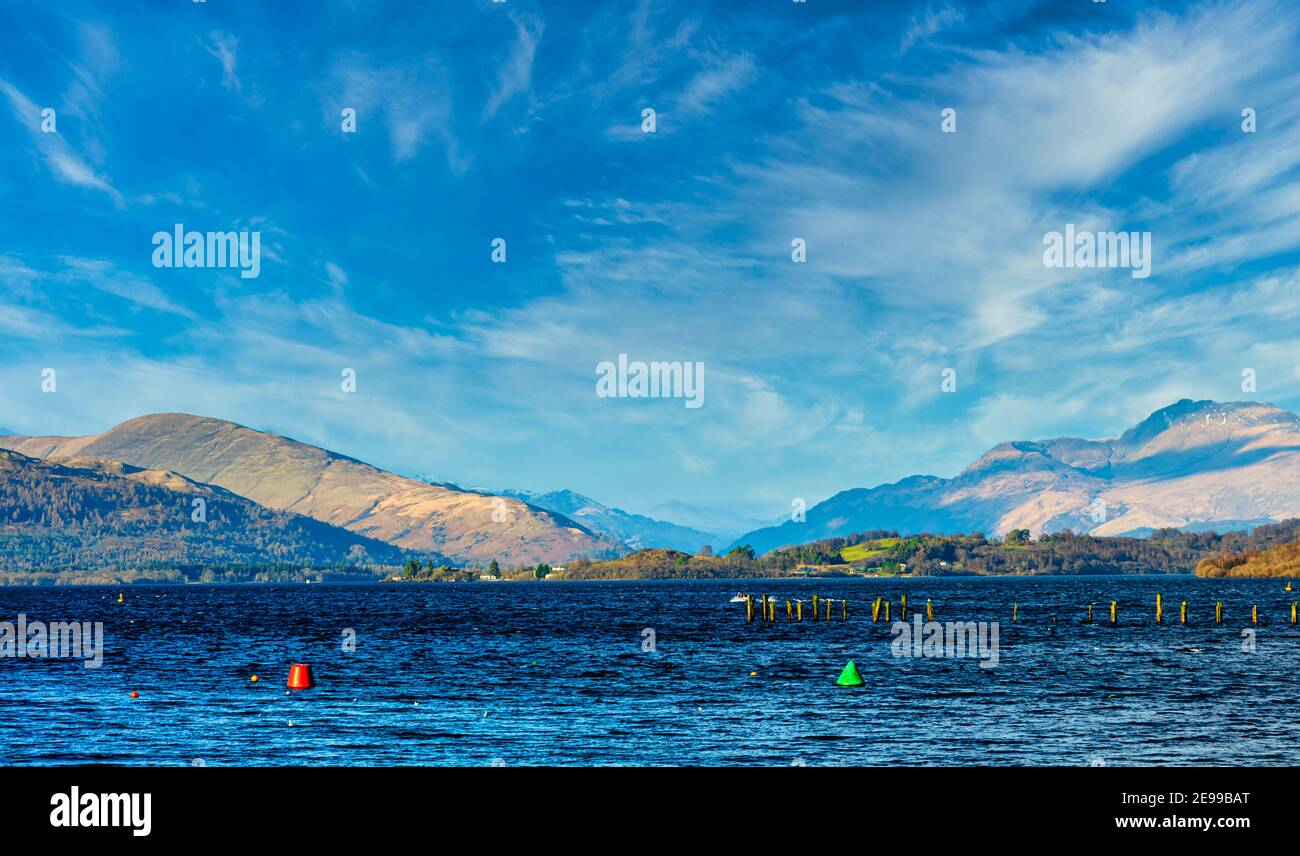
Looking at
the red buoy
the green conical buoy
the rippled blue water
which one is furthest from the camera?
the red buoy

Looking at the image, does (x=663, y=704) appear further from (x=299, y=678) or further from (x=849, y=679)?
(x=299, y=678)

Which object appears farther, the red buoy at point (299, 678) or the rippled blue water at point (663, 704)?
the red buoy at point (299, 678)

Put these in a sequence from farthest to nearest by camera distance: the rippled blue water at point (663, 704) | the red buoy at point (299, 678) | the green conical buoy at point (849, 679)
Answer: the red buoy at point (299, 678) → the green conical buoy at point (849, 679) → the rippled blue water at point (663, 704)

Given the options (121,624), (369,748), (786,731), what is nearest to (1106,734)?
(786,731)

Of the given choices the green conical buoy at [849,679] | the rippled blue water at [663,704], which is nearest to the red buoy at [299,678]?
the rippled blue water at [663,704]

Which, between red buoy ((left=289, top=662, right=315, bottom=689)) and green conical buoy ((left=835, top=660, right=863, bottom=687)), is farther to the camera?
red buoy ((left=289, top=662, right=315, bottom=689))

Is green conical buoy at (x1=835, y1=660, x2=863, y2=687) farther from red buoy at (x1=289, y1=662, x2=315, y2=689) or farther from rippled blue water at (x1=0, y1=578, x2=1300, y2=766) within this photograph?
red buoy at (x1=289, y1=662, x2=315, y2=689)

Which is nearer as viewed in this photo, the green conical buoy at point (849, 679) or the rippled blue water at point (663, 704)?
the rippled blue water at point (663, 704)

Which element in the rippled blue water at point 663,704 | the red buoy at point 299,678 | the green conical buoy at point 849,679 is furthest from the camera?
the red buoy at point 299,678

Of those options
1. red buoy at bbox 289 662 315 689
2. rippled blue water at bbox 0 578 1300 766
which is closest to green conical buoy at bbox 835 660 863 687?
rippled blue water at bbox 0 578 1300 766

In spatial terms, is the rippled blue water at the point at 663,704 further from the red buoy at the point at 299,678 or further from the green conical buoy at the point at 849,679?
the red buoy at the point at 299,678
